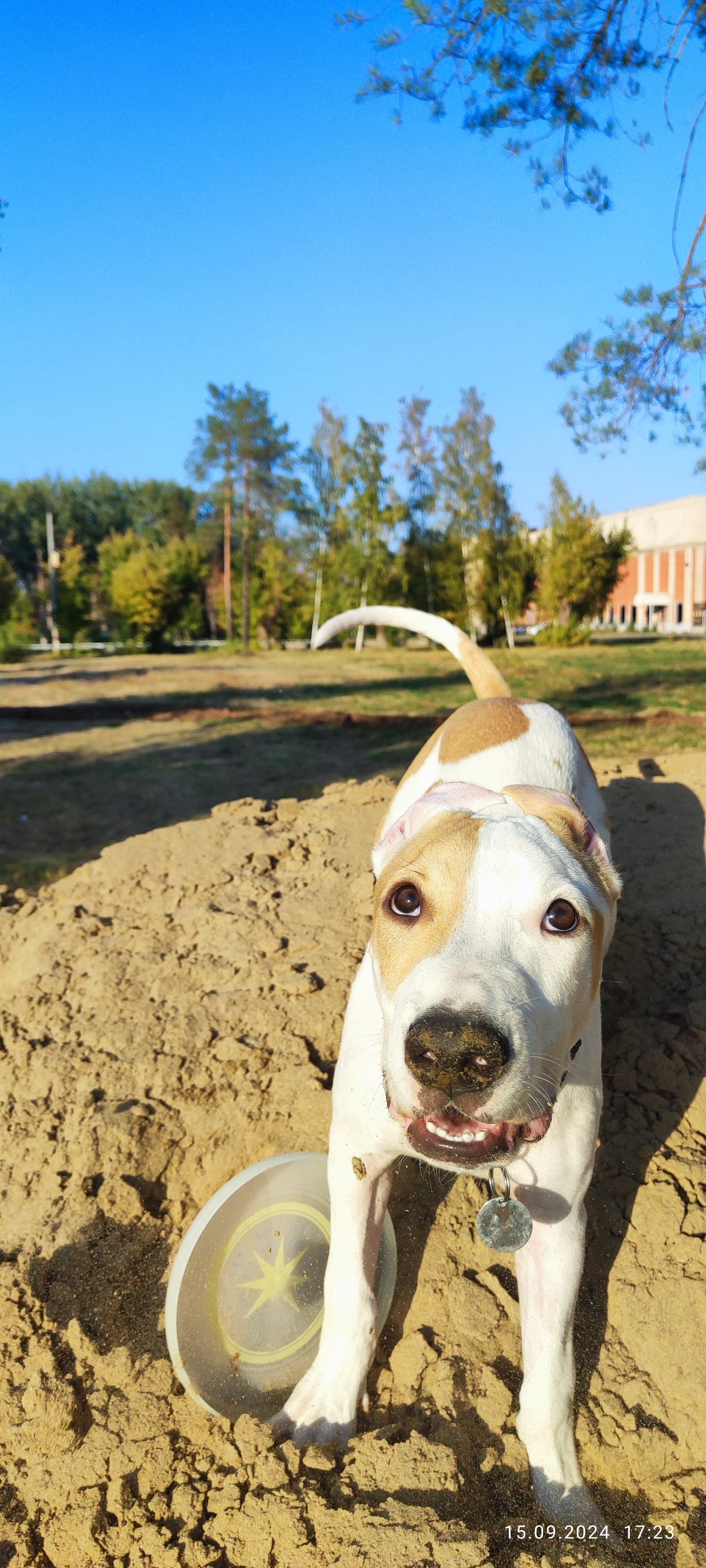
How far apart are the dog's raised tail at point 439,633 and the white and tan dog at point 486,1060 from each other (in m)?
1.40

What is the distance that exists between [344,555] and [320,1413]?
37723 millimetres

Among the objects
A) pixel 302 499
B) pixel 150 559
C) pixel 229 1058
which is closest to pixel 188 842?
pixel 229 1058

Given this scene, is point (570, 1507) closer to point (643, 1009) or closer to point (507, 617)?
point (643, 1009)

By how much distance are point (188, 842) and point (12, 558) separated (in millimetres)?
62101

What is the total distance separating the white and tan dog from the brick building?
57.6 meters

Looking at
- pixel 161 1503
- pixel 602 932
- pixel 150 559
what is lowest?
pixel 161 1503

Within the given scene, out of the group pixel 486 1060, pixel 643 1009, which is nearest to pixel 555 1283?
pixel 486 1060

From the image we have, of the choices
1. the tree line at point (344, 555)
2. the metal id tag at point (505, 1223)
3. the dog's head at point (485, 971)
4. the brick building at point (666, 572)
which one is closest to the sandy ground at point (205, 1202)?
the metal id tag at point (505, 1223)

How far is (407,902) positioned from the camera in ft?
6.57

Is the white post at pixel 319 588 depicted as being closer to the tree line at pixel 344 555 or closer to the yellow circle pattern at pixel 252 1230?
the tree line at pixel 344 555

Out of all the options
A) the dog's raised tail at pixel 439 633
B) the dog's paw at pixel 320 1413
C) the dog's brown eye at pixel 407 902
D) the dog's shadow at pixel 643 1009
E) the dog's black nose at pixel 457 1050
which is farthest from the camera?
the dog's raised tail at pixel 439 633

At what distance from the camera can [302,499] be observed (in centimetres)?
3928

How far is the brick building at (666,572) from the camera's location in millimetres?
57906

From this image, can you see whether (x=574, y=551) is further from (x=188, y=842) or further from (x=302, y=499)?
(x=188, y=842)
